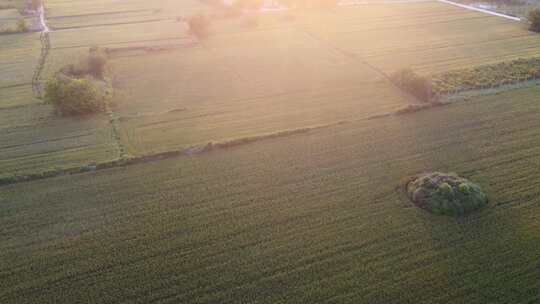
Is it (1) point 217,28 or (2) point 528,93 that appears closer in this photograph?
(2) point 528,93

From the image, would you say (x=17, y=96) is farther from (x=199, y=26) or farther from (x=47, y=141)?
(x=199, y=26)

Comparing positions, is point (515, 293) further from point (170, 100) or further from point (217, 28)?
point (217, 28)

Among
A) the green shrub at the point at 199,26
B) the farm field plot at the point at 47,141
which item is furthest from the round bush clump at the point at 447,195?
the green shrub at the point at 199,26

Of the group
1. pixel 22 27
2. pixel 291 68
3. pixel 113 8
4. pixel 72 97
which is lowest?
pixel 291 68

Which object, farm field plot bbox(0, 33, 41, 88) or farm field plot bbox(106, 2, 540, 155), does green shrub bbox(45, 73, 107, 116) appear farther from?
farm field plot bbox(0, 33, 41, 88)

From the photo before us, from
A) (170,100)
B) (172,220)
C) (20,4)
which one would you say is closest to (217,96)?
(170,100)

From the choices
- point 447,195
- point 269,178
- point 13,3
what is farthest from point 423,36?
point 13,3

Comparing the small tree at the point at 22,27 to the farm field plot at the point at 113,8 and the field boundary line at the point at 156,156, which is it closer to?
the farm field plot at the point at 113,8
